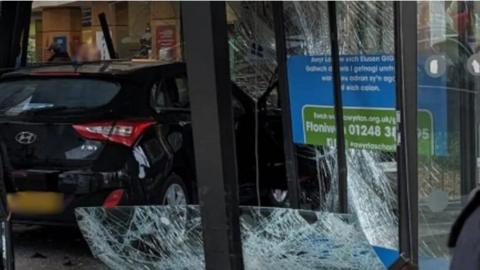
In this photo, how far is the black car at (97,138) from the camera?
223 inches

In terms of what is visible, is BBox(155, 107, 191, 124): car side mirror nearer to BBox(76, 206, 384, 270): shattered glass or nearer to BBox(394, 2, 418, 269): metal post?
BBox(76, 206, 384, 270): shattered glass

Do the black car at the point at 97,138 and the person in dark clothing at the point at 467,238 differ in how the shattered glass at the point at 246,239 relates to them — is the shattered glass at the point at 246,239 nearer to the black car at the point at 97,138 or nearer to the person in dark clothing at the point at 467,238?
the black car at the point at 97,138

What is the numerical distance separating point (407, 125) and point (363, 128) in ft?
1.96

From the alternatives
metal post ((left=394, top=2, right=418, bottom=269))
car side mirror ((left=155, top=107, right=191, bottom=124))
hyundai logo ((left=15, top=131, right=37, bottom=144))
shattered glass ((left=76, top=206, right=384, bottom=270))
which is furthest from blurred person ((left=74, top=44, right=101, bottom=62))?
metal post ((left=394, top=2, right=418, bottom=269))

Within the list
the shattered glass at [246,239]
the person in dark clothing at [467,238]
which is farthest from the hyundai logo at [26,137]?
the person in dark clothing at [467,238]

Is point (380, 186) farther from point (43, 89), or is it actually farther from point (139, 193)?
point (43, 89)

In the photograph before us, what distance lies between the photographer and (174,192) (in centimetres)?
619

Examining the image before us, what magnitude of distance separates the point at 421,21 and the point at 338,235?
48.9 inches

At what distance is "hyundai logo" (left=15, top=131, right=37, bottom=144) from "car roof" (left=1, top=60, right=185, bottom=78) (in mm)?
568

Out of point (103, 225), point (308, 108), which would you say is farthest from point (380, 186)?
point (103, 225)

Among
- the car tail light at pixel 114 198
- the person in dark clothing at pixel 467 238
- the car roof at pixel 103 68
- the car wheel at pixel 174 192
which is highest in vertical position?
the car roof at pixel 103 68

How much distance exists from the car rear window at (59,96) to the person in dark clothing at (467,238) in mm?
4676

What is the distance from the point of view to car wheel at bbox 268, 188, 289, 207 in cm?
625

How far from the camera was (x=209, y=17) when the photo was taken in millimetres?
3145
